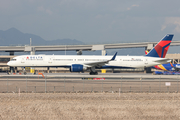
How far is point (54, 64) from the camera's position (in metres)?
53.7

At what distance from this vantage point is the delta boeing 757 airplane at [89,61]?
175 feet

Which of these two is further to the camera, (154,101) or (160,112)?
(154,101)

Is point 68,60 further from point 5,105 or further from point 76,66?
point 5,105

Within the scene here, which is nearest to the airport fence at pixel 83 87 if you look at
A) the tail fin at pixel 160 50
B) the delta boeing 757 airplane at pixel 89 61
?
the delta boeing 757 airplane at pixel 89 61

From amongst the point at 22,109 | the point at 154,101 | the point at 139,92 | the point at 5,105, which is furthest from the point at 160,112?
the point at 5,105

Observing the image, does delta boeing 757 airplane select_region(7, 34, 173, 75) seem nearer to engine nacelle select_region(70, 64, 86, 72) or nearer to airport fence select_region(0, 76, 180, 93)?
engine nacelle select_region(70, 64, 86, 72)

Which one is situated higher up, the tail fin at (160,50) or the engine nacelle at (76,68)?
the tail fin at (160,50)

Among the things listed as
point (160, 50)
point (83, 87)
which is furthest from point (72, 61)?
point (83, 87)

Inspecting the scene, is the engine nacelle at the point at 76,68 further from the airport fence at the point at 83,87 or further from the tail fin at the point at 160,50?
the tail fin at the point at 160,50

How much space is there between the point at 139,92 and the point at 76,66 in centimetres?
2555

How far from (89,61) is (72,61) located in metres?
4.08

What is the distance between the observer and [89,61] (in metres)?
56.2

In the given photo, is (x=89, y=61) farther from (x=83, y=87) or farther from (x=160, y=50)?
(x=83, y=87)

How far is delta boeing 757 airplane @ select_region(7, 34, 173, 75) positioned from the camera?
5325 cm
